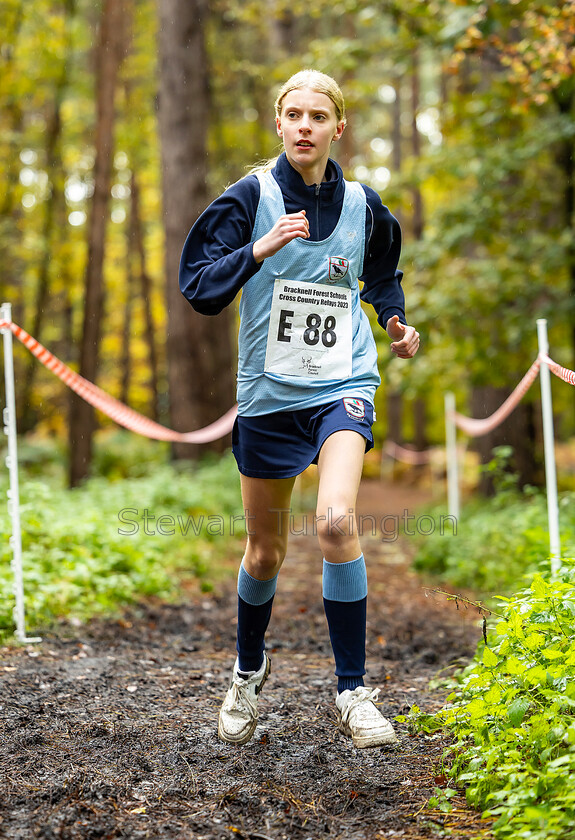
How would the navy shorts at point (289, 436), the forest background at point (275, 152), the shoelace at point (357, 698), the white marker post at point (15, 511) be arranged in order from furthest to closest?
the forest background at point (275, 152)
the white marker post at point (15, 511)
the navy shorts at point (289, 436)
the shoelace at point (357, 698)

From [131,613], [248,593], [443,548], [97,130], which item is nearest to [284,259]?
[248,593]

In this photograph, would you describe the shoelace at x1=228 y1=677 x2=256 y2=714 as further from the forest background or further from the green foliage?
the forest background

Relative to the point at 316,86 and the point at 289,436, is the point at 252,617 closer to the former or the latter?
the point at 289,436

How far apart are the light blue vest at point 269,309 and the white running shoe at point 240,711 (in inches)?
43.1

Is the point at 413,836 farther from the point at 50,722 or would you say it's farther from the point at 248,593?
the point at 50,722

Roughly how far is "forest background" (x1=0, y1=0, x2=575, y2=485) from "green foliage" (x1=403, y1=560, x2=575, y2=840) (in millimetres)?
2364

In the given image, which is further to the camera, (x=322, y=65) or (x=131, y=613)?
(x=322, y=65)

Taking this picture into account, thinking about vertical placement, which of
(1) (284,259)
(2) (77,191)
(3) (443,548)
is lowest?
(3) (443,548)

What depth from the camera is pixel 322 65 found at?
9.89 m

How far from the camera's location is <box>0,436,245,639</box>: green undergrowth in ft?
18.0

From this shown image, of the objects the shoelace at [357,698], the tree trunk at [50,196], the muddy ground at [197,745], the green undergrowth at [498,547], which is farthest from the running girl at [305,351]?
the tree trunk at [50,196]

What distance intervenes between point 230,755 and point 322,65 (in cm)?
874

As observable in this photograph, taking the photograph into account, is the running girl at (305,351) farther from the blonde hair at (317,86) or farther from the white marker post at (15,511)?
the white marker post at (15,511)

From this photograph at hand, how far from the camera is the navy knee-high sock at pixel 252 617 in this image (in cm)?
339
